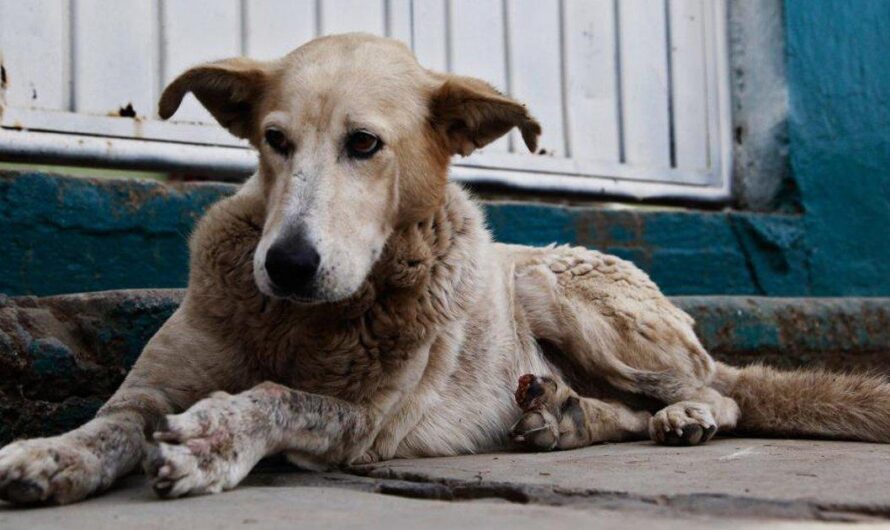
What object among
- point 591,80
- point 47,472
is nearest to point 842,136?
point 591,80

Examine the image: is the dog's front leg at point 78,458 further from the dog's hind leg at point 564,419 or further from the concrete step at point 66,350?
the dog's hind leg at point 564,419

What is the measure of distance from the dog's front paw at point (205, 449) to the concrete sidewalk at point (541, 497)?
0.05 meters

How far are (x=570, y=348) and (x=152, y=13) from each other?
6.87ft

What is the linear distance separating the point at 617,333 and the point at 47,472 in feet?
7.26

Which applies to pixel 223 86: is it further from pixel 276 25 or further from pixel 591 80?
pixel 591 80

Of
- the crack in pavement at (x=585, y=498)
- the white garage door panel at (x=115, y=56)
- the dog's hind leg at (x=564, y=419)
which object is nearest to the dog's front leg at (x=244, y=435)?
the crack in pavement at (x=585, y=498)

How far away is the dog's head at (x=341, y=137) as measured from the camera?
9.90 ft

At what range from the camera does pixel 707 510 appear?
2.24m

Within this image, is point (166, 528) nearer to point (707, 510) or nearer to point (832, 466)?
point (707, 510)

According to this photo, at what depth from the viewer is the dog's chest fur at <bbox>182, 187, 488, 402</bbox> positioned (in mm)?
3295

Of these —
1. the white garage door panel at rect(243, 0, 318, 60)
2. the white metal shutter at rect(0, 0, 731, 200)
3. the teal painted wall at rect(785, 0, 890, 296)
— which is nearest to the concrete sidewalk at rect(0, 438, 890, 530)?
the white metal shutter at rect(0, 0, 731, 200)

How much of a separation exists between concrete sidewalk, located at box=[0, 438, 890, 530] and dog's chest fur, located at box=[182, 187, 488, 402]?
30 cm

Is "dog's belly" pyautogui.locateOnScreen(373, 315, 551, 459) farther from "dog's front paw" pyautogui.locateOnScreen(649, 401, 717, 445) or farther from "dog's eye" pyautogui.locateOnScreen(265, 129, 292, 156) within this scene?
"dog's eye" pyautogui.locateOnScreen(265, 129, 292, 156)

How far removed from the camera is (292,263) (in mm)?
2938
